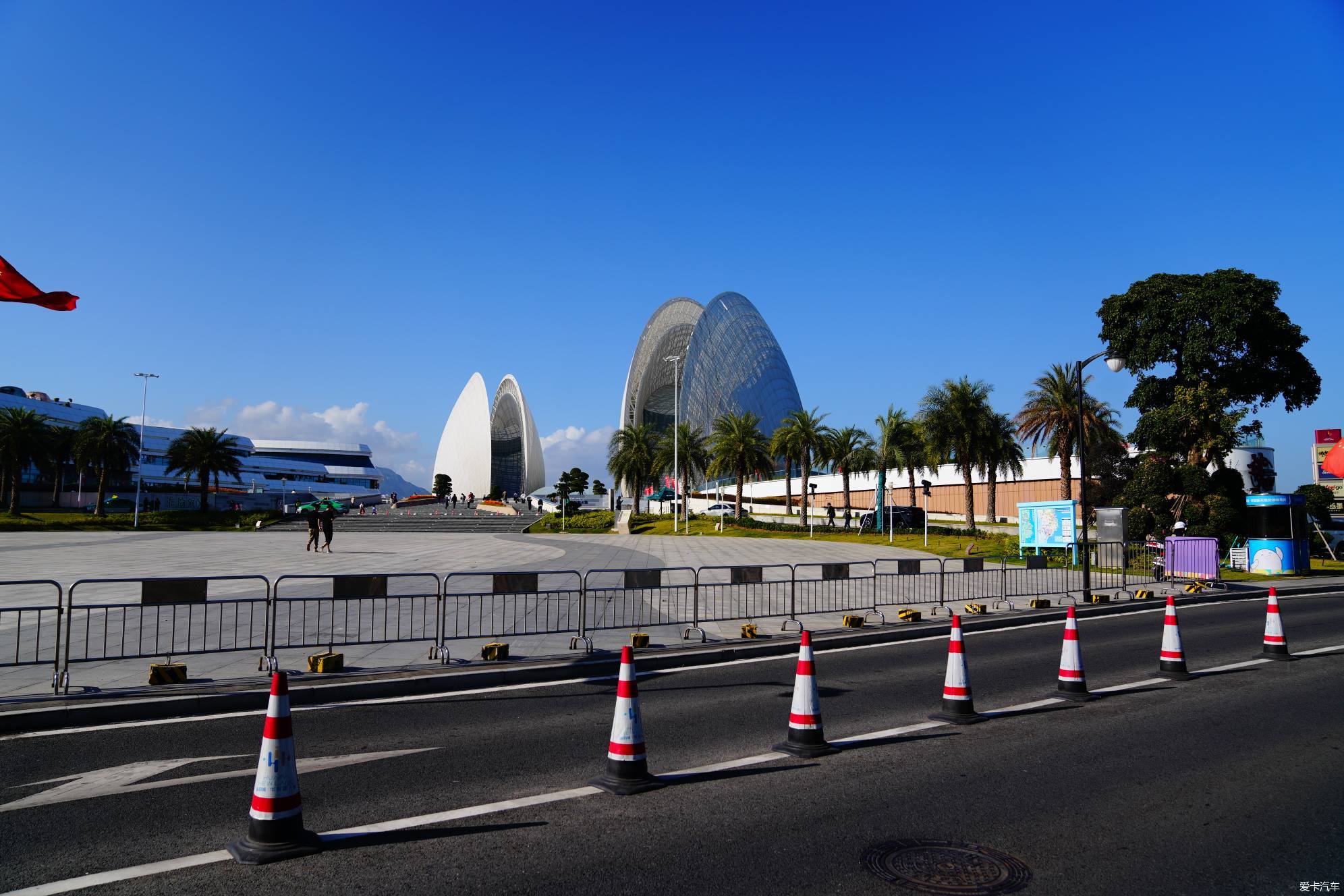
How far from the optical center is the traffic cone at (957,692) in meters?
7.66

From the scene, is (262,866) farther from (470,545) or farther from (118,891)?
(470,545)

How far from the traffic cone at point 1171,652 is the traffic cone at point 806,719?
573 centimetres

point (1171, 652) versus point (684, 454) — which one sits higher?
point (684, 454)

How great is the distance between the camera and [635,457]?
69.7 m

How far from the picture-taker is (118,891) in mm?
3947

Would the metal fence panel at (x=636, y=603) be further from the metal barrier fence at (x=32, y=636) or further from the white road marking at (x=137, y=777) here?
the metal barrier fence at (x=32, y=636)

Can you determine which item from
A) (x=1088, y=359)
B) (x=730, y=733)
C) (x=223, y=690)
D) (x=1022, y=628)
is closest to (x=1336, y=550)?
(x=1088, y=359)

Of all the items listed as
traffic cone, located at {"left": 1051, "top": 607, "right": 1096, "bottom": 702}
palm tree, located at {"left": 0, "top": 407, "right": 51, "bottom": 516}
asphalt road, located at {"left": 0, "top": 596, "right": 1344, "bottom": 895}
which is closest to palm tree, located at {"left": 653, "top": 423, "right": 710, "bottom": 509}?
palm tree, located at {"left": 0, "top": 407, "right": 51, "bottom": 516}

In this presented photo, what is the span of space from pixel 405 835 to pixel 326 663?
548 cm

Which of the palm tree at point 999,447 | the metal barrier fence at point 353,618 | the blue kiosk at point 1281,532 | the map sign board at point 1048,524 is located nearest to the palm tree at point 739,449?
the palm tree at point 999,447

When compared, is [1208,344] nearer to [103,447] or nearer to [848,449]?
[848,449]

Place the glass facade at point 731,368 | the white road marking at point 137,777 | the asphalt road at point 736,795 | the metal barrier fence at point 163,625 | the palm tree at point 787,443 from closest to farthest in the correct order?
the asphalt road at point 736,795 → the white road marking at point 137,777 → the metal barrier fence at point 163,625 → the palm tree at point 787,443 → the glass facade at point 731,368

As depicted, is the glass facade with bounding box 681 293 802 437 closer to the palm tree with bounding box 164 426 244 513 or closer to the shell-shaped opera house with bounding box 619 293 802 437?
the shell-shaped opera house with bounding box 619 293 802 437

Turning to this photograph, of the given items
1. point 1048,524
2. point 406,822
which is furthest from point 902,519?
point 406,822
